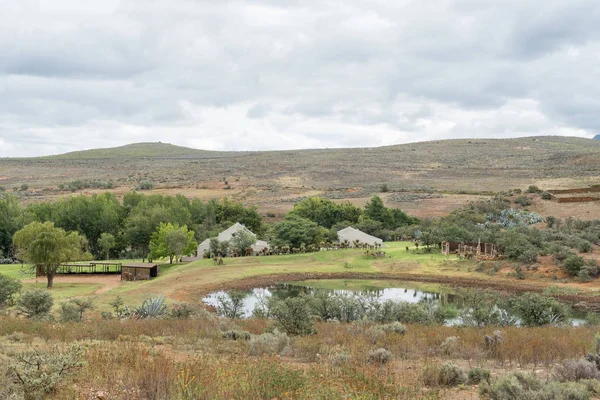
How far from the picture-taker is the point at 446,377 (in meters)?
7.80

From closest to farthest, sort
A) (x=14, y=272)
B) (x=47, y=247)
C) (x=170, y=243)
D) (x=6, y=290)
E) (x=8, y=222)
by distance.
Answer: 1. (x=6, y=290)
2. (x=47, y=247)
3. (x=14, y=272)
4. (x=170, y=243)
5. (x=8, y=222)

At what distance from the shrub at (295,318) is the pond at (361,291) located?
1402 cm

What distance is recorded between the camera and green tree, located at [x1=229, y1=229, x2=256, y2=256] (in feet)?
143

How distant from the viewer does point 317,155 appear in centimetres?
13525

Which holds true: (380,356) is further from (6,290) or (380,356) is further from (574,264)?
(574,264)

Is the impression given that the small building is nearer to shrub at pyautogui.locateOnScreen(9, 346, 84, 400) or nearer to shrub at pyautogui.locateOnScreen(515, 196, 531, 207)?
shrub at pyautogui.locateOnScreen(9, 346, 84, 400)

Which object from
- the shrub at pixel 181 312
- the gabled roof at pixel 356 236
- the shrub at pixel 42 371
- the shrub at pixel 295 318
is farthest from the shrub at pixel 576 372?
the gabled roof at pixel 356 236

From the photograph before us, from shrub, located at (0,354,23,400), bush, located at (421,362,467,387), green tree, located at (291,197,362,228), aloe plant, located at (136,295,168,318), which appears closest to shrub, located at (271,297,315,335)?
bush, located at (421,362,467,387)

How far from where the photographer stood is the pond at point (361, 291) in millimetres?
29047

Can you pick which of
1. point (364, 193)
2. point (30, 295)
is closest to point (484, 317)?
point (30, 295)

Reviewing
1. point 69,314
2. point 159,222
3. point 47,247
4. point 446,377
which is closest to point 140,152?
point 159,222

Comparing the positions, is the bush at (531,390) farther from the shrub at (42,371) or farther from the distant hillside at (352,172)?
the distant hillside at (352,172)

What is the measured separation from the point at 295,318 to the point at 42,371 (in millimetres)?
7258

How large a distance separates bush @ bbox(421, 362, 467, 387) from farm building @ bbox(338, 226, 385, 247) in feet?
127
